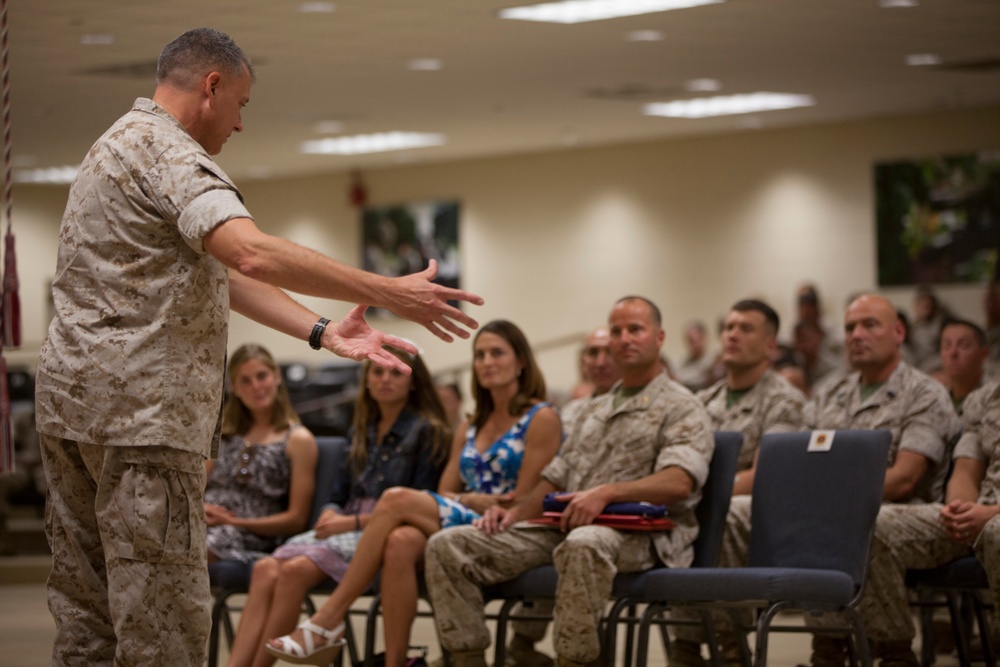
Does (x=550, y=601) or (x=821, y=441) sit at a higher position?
(x=821, y=441)

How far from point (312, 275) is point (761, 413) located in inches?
125

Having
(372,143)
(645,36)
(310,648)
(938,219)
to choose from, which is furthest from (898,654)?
(372,143)

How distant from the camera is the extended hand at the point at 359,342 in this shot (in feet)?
9.08

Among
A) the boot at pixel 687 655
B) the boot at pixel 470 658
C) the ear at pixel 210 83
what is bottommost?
the boot at pixel 687 655

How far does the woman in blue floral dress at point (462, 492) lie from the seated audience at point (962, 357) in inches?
66.4

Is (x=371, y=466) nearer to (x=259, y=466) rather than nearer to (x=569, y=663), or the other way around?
(x=259, y=466)

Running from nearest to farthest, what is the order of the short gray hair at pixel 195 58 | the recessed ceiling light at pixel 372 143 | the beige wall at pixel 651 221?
the short gray hair at pixel 195 58, the beige wall at pixel 651 221, the recessed ceiling light at pixel 372 143

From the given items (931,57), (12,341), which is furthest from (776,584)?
(931,57)

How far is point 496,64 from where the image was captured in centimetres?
A: 1084

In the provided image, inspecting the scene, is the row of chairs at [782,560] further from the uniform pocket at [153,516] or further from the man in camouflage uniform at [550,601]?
the uniform pocket at [153,516]

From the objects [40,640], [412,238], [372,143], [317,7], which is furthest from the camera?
[412,238]

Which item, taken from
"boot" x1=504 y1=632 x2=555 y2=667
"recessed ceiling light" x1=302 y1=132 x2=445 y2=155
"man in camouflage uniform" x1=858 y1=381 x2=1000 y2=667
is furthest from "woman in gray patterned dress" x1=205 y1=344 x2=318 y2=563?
"recessed ceiling light" x1=302 y1=132 x2=445 y2=155

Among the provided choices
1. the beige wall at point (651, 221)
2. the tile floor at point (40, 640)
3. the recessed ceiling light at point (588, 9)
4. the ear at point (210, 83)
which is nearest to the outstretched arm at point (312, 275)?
the ear at point (210, 83)

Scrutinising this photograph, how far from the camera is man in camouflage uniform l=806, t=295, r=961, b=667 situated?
16.3 ft
